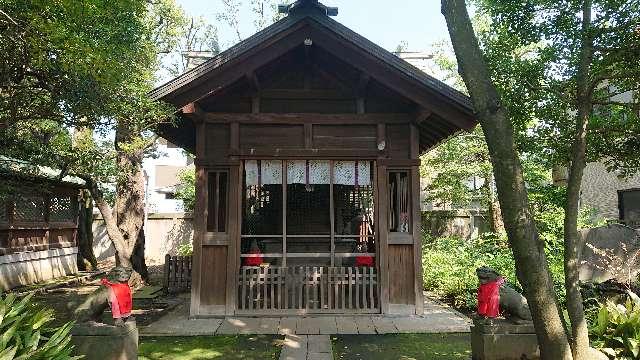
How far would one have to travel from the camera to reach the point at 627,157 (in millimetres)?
5824

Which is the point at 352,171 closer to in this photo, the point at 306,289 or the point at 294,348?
the point at 306,289

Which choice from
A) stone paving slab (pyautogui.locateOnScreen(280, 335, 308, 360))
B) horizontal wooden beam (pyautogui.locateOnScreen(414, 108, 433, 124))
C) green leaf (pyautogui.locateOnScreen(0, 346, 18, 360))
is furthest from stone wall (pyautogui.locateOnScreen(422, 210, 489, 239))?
green leaf (pyautogui.locateOnScreen(0, 346, 18, 360))

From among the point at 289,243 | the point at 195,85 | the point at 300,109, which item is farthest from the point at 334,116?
the point at 289,243

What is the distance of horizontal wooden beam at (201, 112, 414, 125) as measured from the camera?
8.38 meters

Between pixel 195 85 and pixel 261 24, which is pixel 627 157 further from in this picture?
pixel 261 24

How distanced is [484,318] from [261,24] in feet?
65.1

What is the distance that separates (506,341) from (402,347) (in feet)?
5.23

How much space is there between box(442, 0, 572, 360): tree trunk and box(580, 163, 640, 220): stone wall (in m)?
15.4

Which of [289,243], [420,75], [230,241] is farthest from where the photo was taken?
[289,243]

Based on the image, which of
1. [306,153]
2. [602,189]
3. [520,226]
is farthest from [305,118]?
[602,189]

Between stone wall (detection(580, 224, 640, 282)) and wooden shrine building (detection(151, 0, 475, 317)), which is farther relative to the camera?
stone wall (detection(580, 224, 640, 282))

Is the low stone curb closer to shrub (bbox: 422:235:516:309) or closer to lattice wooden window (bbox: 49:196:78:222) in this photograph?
lattice wooden window (bbox: 49:196:78:222)

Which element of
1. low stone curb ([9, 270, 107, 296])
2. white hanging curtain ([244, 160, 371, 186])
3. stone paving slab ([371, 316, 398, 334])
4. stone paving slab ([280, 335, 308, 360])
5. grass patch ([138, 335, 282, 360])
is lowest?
low stone curb ([9, 270, 107, 296])

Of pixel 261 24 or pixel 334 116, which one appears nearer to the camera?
pixel 334 116
